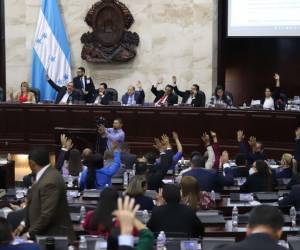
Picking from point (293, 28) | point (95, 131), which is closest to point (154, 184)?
point (95, 131)

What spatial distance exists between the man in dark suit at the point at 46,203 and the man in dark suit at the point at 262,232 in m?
2.26

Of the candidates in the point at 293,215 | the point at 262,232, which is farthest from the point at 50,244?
the point at 293,215

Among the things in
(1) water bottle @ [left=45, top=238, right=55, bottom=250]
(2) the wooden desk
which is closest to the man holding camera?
(2) the wooden desk

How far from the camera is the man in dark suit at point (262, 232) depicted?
3.48 metres

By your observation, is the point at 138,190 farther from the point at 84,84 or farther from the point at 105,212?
the point at 84,84

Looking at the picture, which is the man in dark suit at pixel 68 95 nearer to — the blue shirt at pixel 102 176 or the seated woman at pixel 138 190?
the blue shirt at pixel 102 176

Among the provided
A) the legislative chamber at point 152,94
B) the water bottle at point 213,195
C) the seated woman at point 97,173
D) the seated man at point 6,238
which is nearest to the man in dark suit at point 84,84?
the legislative chamber at point 152,94

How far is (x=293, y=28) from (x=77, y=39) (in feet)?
17.9

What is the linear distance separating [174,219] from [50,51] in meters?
12.8

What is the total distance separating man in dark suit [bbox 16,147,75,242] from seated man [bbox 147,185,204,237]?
0.76 m

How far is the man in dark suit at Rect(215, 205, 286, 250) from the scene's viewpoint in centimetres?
348

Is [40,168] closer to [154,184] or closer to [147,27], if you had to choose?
[154,184]

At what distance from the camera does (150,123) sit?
15773 millimetres

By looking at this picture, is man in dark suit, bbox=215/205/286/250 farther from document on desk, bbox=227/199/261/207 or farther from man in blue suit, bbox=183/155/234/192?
man in blue suit, bbox=183/155/234/192
